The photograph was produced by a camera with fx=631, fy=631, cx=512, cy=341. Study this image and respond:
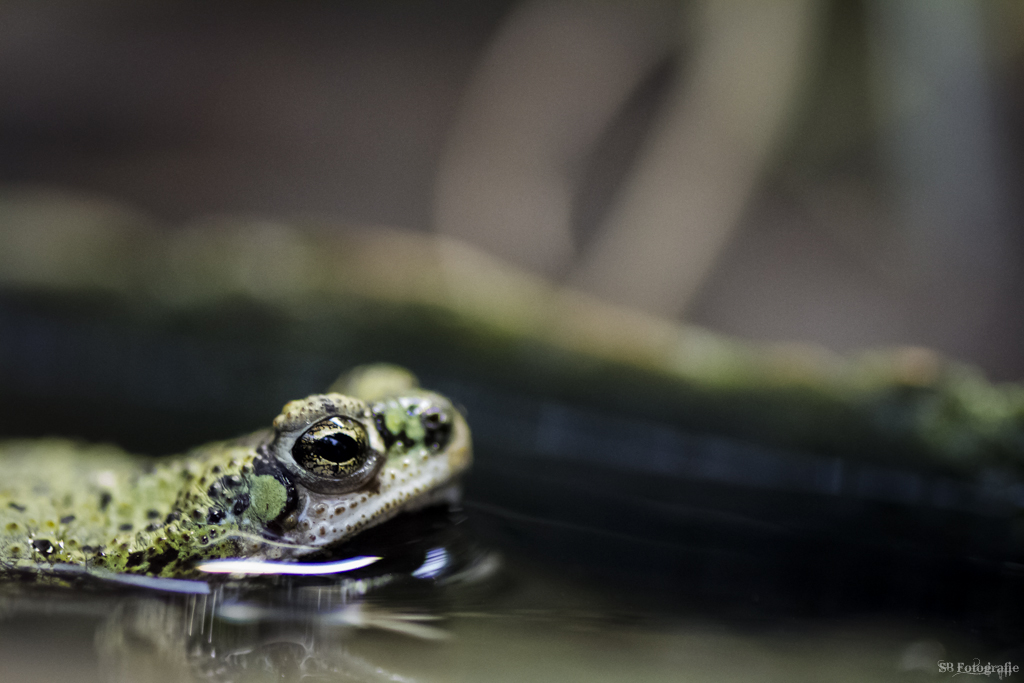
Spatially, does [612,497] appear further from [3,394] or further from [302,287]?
Answer: [3,394]

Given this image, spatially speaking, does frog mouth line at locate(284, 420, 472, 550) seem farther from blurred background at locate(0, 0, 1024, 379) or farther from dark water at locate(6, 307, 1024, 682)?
blurred background at locate(0, 0, 1024, 379)

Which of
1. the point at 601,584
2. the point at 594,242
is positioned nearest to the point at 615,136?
the point at 594,242

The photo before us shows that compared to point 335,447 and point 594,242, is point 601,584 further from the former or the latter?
point 594,242

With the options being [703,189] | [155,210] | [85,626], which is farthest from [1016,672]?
[155,210]

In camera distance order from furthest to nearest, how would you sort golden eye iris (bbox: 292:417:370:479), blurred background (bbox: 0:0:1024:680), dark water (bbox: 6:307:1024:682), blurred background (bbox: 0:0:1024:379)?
1. blurred background (bbox: 0:0:1024:379)
2. blurred background (bbox: 0:0:1024:680)
3. golden eye iris (bbox: 292:417:370:479)
4. dark water (bbox: 6:307:1024:682)

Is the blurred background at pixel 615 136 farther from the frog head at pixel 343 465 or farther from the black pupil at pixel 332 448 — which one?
the black pupil at pixel 332 448

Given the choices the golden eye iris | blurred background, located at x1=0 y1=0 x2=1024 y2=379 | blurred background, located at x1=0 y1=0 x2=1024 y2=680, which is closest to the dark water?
blurred background, located at x1=0 y1=0 x2=1024 y2=680

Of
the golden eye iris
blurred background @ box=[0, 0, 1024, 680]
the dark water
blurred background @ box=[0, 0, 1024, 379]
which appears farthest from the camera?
blurred background @ box=[0, 0, 1024, 379]

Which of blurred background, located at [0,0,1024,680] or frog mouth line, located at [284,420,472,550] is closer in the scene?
frog mouth line, located at [284,420,472,550]
